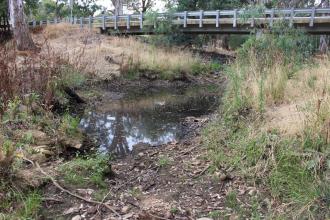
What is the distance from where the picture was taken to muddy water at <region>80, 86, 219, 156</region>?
7.24 metres

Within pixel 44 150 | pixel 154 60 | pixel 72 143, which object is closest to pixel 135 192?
pixel 44 150

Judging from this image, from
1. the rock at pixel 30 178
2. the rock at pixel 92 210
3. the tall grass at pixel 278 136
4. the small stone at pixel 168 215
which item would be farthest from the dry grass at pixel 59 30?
the small stone at pixel 168 215

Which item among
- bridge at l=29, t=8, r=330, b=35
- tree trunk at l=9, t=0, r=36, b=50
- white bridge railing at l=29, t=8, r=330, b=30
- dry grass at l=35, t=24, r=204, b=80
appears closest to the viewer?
Answer: dry grass at l=35, t=24, r=204, b=80

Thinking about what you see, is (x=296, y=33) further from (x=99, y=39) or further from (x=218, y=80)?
(x=99, y=39)

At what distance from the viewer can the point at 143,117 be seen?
919cm

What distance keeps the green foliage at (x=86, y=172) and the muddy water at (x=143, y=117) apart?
1.41 m

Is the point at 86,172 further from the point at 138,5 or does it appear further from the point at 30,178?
the point at 138,5

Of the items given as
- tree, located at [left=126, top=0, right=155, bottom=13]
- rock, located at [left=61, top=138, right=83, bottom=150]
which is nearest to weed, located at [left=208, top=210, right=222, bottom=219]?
rock, located at [left=61, top=138, right=83, bottom=150]

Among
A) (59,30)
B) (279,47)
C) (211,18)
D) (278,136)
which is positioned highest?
(211,18)

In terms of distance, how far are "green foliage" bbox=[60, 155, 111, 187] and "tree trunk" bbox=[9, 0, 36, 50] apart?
10.6m

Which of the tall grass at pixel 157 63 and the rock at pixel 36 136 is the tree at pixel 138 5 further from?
the rock at pixel 36 136

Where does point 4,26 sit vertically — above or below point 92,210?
above

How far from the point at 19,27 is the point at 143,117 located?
808 centimetres

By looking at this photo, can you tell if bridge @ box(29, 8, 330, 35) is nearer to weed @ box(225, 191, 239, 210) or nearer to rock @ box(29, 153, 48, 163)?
weed @ box(225, 191, 239, 210)
